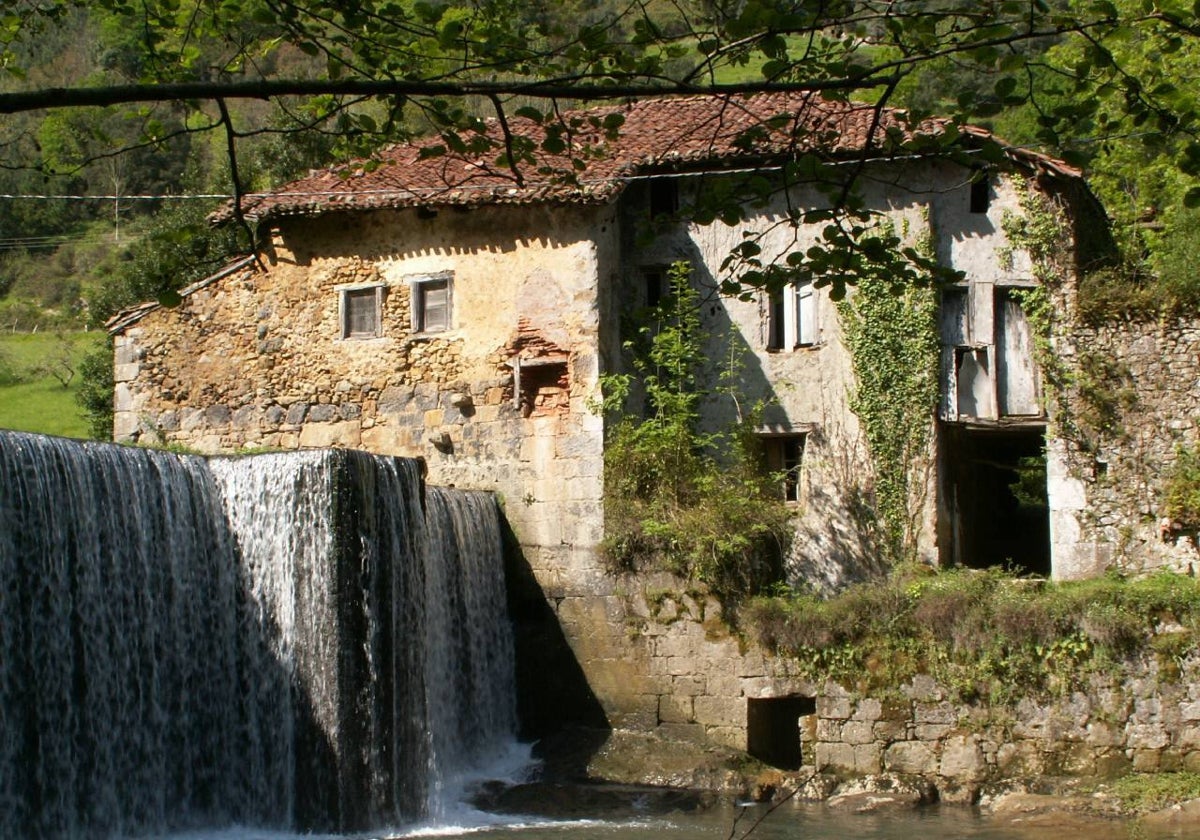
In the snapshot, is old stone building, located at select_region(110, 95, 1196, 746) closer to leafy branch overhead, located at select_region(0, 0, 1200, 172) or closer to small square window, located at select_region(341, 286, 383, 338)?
small square window, located at select_region(341, 286, 383, 338)

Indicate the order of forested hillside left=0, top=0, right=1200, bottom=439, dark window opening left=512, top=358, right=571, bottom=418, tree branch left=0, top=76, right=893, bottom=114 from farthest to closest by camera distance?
dark window opening left=512, top=358, right=571, bottom=418
forested hillside left=0, top=0, right=1200, bottom=439
tree branch left=0, top=76, right=893, bottom=114

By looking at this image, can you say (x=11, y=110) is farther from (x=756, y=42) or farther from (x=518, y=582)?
(x=518, y=582)

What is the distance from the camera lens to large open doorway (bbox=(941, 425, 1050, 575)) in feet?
67.2

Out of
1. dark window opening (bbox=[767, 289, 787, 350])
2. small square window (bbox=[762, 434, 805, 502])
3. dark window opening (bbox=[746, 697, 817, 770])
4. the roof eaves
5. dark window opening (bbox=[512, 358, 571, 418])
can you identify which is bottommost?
dark window opening (bbox=[746, 697, 817, 770])

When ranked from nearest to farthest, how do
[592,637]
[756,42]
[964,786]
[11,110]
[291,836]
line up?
[11,110] < [756,42] < [291,836] < [964,786] < [592,637]

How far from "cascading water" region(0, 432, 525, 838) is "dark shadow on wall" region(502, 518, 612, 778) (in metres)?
1.93

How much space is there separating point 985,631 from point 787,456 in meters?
4.32

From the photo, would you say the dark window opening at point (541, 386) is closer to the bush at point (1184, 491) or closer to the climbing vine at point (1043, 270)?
the climbing vine at point (1043, 270)

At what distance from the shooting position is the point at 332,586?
14336 millimetres

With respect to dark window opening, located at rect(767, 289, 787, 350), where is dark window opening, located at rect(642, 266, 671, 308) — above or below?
above

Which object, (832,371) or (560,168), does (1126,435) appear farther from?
(560,168)

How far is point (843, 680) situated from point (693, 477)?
3111 mm

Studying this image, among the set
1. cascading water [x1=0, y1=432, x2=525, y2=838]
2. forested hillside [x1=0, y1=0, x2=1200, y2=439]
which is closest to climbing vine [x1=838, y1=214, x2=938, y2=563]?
cascading water [x1=0, y1=432, x2=525, y2=838]

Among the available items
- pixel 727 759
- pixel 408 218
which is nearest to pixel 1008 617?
pixel 727 759
